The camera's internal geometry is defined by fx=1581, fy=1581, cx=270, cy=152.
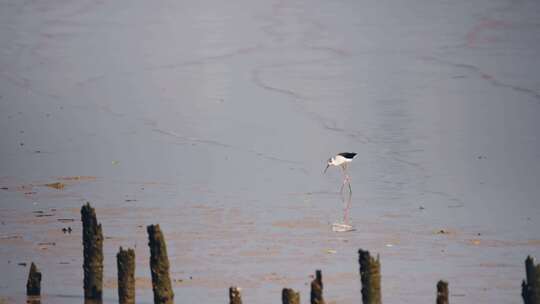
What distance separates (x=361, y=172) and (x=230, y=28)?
74.3ft

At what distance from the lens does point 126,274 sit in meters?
19.5

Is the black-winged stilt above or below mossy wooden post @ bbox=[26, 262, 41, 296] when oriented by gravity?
above

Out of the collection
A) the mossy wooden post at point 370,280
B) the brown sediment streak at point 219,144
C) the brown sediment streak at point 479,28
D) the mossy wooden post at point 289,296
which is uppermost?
the brown sediment streak at point 479,28

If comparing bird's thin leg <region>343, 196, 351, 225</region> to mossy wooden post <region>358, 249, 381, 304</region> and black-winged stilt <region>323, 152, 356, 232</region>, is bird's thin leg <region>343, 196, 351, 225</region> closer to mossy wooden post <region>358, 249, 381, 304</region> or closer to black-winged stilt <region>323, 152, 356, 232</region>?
black-winged stilt <region>323, 152, 356, 232</region>

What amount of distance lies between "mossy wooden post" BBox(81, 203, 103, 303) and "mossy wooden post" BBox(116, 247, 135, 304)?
80 cm

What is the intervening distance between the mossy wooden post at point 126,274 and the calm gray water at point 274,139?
2.00 meters

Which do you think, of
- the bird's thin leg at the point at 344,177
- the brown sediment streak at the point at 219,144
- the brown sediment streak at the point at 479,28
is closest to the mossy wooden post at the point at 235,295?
the bird's thin leg at the point at 344,177

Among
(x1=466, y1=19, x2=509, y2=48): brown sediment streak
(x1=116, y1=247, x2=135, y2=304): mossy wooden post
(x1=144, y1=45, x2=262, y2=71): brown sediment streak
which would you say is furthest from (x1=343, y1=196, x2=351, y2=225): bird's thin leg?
(x1=466, y1=19, x2=509, y2=48): brown sediment streak

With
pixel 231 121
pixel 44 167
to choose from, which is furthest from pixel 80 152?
pixel 231 121

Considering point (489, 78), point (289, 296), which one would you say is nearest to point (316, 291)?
point (289, 296)

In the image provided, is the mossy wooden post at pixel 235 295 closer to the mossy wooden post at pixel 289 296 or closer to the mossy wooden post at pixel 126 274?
the mossy wooden post at pixel 289 296

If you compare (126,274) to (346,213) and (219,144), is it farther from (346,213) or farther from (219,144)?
(219,144)

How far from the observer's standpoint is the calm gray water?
24562 mm

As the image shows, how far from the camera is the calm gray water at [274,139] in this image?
80.6ft
